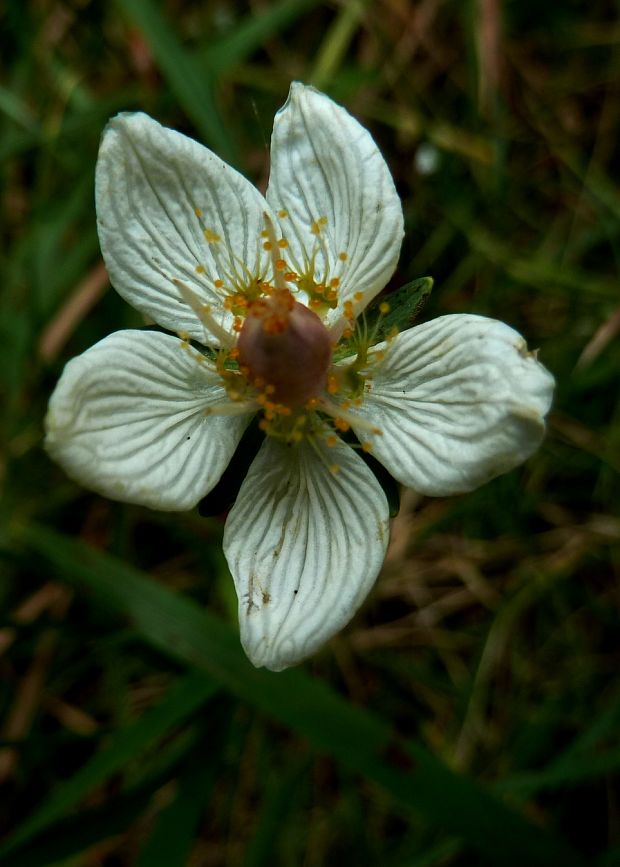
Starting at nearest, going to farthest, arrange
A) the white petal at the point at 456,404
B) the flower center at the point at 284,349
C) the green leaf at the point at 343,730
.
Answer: the white petal at the point at 456,404 → the flower center at the point at 284,349 → the green leaf at the point at 343,730

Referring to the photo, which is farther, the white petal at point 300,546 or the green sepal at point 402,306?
the green sepal at point 402,306

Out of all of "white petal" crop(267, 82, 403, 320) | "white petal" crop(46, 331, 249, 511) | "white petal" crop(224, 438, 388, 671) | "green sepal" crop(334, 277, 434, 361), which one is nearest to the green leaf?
"white petal" crop(224, 438, 388, 671)

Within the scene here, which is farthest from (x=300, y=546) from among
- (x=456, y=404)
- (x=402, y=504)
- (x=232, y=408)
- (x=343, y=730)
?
(x=402, y=504)

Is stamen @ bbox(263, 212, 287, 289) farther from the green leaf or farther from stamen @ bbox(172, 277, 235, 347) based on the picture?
the green leaf

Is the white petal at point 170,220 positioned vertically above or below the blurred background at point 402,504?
above

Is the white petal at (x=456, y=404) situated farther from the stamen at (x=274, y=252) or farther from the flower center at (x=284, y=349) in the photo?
the stamen at (x=274, y=252)

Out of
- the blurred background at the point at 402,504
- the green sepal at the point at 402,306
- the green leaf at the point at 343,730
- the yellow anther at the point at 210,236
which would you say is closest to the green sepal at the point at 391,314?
the green sepal at the point at 402,306

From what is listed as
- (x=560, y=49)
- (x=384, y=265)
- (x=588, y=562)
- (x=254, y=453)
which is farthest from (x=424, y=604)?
(x=560, y=49)

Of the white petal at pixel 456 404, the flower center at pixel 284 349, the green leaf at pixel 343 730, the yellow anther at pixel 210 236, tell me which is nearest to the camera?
the white petal at pixel 456 404
